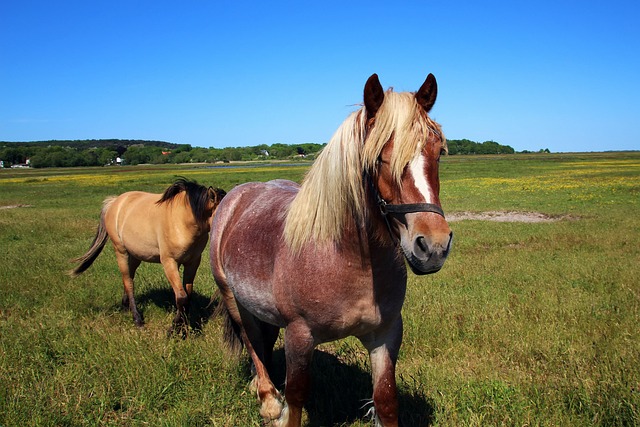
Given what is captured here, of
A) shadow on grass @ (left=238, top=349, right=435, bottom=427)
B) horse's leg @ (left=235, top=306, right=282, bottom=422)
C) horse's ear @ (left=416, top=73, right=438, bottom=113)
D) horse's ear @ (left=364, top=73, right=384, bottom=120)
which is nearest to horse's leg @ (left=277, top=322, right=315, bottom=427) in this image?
shadow on grass @ (left=238, top=349, right=435, bottom=427)

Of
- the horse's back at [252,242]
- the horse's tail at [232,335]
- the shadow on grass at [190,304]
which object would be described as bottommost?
the shadow on grass at [190,304]

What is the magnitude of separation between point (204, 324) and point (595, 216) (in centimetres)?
1496

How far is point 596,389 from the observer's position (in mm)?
3428

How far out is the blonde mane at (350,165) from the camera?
7.26 feet

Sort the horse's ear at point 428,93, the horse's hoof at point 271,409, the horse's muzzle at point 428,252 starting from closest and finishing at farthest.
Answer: the horse's muzzle at point 428,252
the horse's ear at point 428,93
the horse's hoof at point 271,409

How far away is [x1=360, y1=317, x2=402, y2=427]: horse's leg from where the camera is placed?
9.35 ft

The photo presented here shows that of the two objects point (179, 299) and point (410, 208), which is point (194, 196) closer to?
point (179, 299)

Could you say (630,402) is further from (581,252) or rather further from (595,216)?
(595,216)

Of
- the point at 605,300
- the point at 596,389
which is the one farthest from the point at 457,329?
the point at 605,300

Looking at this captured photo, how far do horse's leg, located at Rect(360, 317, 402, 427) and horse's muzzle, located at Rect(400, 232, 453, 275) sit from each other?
900 millimetres

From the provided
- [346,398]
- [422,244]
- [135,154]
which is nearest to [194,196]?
[346,398]

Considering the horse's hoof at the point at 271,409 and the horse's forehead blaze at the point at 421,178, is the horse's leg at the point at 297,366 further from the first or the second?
the horse's forehead blaze at the point at 421,178

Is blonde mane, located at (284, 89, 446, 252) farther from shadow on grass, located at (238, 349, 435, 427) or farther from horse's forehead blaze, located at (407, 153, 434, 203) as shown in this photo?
shadow on grass, located at (238, 349, 435, 427)

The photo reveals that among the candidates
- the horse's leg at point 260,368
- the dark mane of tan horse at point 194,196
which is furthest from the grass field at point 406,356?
the dark mane of tan horse at point 194,196
